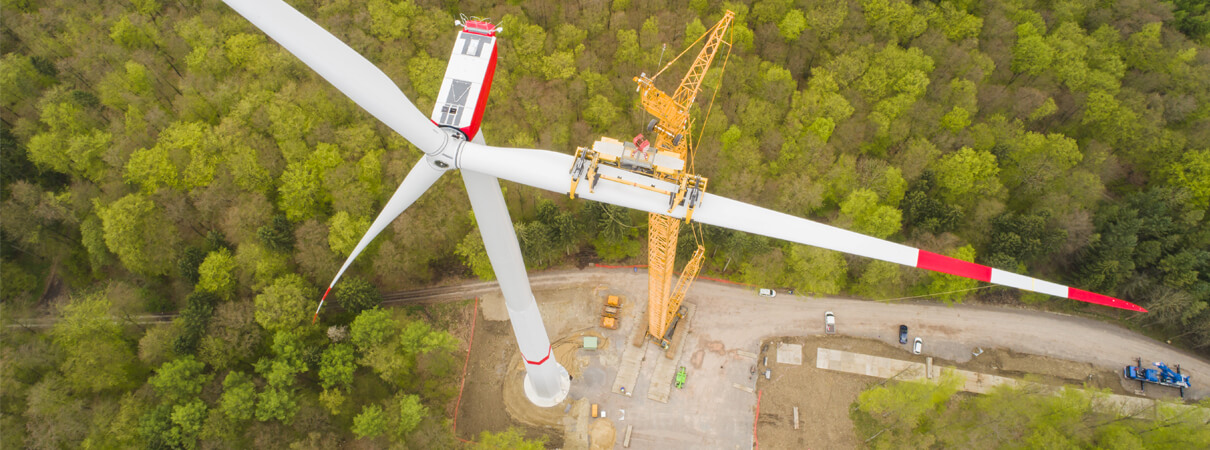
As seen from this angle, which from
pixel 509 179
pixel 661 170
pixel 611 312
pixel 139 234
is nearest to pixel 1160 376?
pixel 611 312

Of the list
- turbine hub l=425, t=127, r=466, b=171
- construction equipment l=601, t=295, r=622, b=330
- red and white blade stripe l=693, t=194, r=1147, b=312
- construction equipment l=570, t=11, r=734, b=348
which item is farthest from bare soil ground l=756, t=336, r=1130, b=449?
turbine hub l=425, t=127, r=466, b=171

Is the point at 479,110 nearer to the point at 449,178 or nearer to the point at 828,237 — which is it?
the point at 828,237

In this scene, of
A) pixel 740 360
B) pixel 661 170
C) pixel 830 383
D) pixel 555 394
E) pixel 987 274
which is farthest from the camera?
pixel 740 360

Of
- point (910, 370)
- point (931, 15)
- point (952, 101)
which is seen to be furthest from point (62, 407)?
point (931, 15)

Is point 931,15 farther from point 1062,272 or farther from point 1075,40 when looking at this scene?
point 1062,272

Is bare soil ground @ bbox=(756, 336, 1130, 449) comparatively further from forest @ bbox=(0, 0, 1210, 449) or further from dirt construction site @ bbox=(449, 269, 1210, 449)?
forest @ bbox=(0, 0, 1210, 449)
